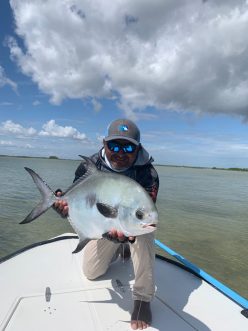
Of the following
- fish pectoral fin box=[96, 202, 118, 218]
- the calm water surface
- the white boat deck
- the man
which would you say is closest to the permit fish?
fish pectoral fin box=[96, 202, 118, 218]

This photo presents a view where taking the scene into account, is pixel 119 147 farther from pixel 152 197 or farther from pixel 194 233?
pixel 194 233

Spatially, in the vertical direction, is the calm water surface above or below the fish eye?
below

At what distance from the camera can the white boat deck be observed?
3.37 metres

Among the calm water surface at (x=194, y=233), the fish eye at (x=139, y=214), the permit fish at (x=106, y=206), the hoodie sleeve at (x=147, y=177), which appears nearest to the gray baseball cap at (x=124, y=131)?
the hoodie sleeve at (x=147, y=177)

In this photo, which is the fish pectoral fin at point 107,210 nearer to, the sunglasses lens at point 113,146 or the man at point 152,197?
the man at point 152,197

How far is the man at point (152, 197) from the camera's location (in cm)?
355

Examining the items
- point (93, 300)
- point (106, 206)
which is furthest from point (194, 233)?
point (106, 206)

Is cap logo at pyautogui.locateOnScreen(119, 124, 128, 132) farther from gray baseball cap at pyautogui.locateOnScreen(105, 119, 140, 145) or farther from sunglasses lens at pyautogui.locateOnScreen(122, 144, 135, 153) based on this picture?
sunglasses lens at pyautogui.locateOnScreen(122, 144, 135, 153)

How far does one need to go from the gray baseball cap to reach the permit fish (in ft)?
1.93

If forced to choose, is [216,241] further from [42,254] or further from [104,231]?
[104,231]

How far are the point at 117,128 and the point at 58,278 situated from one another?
7.34ft

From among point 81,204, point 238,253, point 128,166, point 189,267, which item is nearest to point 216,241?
point 238,253

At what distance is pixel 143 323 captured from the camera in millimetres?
3375

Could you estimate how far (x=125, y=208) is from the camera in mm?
2738
